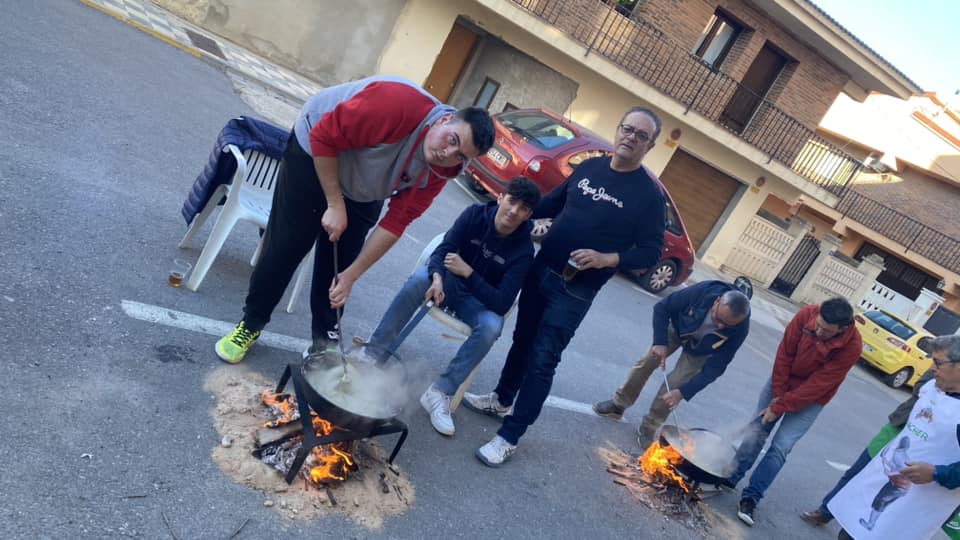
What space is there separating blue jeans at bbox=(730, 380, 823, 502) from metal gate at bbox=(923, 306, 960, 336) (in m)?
22.0

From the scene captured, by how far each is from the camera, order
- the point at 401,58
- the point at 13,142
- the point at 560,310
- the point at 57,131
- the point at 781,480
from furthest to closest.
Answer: the point at 401,58 < the point at 781,480 < the point at 57,131 < the point at 13,142 < the point at 560,310

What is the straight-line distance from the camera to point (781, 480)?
19.8ft

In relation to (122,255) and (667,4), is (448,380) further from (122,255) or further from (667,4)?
(667,4)

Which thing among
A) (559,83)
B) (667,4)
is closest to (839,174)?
(667,4)

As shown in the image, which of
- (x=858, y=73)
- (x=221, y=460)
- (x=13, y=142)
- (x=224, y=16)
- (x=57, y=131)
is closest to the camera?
(x=221, y=460)

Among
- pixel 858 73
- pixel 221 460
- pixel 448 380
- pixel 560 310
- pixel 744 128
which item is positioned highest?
pixel 858 73

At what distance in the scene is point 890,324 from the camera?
44.7 ft

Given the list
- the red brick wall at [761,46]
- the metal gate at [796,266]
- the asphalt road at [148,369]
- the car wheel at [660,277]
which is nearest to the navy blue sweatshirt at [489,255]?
the asphalt road at [148,369]

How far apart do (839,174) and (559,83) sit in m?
9.21

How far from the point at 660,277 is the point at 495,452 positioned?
25.6 feet

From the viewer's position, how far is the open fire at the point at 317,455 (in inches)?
114

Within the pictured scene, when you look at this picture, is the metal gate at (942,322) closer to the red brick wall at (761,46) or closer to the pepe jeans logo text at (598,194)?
the red brick wall at (761,46)

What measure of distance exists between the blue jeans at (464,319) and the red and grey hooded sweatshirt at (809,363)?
2247mm

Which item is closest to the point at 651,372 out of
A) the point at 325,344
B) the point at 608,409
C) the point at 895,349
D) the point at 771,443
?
the point at 608,409
